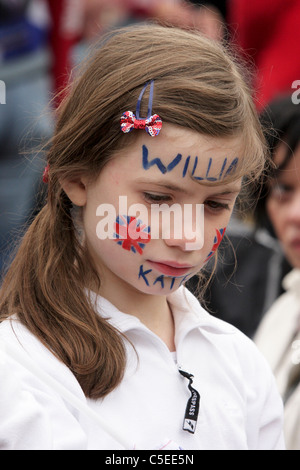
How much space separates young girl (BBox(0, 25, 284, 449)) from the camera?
1353mm

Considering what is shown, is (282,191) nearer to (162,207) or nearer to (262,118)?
(262,118)

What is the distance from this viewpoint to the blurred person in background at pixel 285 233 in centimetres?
240

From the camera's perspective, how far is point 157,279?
1.43 m

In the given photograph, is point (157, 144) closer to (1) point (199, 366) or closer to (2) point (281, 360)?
(1) point (199, 366)

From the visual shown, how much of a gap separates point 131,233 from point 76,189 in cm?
15

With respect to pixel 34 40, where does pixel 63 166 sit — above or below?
above

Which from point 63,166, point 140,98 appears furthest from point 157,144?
point 63,166

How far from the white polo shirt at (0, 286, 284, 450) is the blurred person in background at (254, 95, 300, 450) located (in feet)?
2.39

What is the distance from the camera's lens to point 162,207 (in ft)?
4.51

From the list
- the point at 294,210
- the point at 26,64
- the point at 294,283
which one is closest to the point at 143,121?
the point at 294,210

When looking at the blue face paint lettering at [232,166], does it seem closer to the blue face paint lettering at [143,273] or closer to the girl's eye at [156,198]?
the girl's eye at [156,198]

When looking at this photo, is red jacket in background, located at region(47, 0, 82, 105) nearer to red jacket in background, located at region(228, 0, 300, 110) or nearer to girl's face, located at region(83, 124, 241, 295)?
red jacket in background, located at region(228, 0, 300, 110)

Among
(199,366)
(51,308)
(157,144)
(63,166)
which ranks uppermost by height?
(157,144)

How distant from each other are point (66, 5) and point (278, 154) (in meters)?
1.96
